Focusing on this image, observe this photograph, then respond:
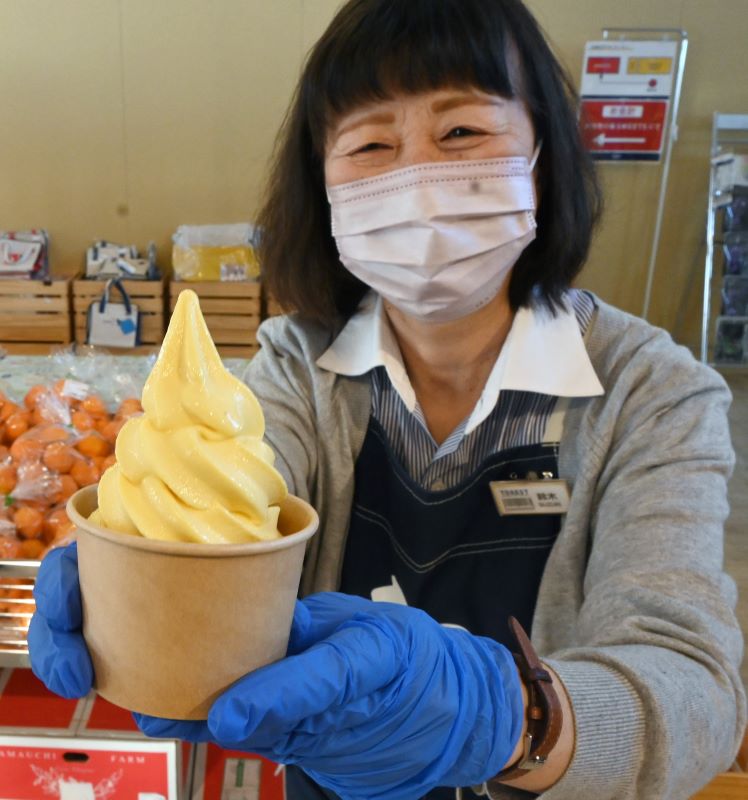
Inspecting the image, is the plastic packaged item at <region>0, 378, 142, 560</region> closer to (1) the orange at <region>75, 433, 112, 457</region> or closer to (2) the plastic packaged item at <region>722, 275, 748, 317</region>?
(1) the orange at <region>75, 433, 112, 457</region>

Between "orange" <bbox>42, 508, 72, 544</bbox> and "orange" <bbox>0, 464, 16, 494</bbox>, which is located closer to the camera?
"orange" <bbox>42, 508, 72, 544</bbox>

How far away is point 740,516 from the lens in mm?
4004

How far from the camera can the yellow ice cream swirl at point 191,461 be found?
2.65ft

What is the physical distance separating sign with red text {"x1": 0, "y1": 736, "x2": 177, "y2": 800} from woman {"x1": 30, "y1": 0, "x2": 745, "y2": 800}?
329 mm

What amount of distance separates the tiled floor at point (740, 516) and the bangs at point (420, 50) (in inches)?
96.5

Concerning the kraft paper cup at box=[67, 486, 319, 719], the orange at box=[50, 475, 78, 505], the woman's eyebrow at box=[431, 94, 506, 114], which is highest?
the woman's eyebrow at box=[431, 94, 506, 114]

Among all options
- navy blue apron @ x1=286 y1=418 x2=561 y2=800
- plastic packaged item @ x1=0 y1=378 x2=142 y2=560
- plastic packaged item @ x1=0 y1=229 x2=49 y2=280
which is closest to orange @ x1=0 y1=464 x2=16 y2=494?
plastic packaged item @ x1=0 y1=378 x2=142 y2=560

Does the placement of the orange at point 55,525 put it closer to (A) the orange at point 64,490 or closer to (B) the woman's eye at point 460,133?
(A) the orange at point 64,490

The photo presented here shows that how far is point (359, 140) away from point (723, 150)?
5317mm

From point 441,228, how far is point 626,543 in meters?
0.65

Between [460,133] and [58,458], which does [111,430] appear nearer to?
[58,458]

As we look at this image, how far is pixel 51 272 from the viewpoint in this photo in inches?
214

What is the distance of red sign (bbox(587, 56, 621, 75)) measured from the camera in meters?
5.41

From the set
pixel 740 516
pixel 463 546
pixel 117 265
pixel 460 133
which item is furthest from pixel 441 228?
pixel 117 265
